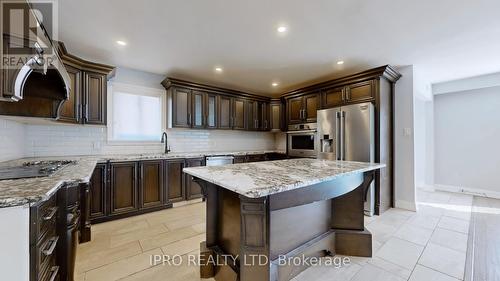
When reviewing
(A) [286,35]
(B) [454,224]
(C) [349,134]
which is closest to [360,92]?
(C) [349,134]

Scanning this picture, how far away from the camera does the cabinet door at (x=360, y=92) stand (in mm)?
3371

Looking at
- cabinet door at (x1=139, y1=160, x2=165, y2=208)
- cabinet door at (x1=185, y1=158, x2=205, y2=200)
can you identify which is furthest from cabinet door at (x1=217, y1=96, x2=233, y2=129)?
cabinet door at (x1=139, y1=160, x2=165, y2=208)

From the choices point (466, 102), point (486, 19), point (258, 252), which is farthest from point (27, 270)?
point (466, 102)

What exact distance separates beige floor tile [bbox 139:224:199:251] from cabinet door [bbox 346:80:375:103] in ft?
10.7

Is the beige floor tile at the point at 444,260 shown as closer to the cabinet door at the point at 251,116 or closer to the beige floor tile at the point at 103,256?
the beige floor tile at the point at 103,256

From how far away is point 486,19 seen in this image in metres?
2.17

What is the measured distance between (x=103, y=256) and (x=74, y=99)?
2079mm

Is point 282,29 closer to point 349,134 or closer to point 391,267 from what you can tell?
point 349,134

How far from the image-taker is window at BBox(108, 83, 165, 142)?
138 inches

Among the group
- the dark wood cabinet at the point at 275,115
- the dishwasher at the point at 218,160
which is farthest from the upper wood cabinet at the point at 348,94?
the dishwasher at the point at 218,160

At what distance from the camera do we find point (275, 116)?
5.29m

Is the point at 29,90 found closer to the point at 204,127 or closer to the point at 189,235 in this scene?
the point at 189,235

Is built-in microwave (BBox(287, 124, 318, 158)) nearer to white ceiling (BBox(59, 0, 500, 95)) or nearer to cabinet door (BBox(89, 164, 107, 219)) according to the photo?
white ceiling (BBox(59, 0, 500, 95))

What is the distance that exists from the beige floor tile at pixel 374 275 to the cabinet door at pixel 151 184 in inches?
114
